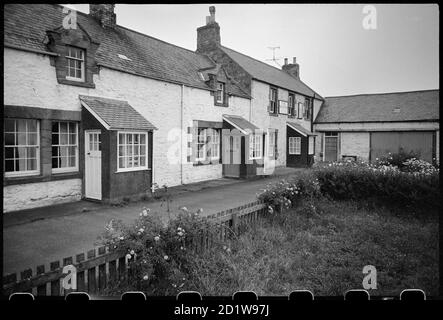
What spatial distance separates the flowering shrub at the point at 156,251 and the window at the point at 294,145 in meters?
20.1

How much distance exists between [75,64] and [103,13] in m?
4.37

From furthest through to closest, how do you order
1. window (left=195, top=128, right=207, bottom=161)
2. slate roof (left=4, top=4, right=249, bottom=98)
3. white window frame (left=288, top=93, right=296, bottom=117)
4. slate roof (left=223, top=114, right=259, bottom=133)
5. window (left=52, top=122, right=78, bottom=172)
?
white window frame (left=288, top=93, right=296, bottom=117), slate roof (left=223, top=114, right=259, bottom=133), window (left=195, top=128, right=207, bottom=161), window (left=52, top=122, right=78, bottom=172), slate roof (left=4, top=4, right=249, bottom=98)

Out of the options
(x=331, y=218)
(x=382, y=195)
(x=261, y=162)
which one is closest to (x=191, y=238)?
(x=331, y=218)

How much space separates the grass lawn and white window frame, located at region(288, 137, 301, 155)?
16065mm

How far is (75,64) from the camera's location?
31.9 feet

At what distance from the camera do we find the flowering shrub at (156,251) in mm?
3947

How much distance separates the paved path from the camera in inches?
209

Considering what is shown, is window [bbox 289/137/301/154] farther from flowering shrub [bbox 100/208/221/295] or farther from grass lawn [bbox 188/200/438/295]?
flowering shrub [bbox 100/208/221/295]

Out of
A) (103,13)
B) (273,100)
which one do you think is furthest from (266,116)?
(103,13)

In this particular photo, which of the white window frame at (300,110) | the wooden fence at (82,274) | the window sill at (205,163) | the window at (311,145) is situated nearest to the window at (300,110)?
the white window frame at (300,110)

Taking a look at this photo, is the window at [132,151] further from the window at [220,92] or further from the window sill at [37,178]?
the window at [220,92]

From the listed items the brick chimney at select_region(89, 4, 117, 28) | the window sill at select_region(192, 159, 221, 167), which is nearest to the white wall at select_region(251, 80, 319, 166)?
the window sill at select_region(192, 159, 221, 167)

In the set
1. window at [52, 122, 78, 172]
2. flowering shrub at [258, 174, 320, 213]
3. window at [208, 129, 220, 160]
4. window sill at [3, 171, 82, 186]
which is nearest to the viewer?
flowering shrub at [258, 174, 320, 213]
